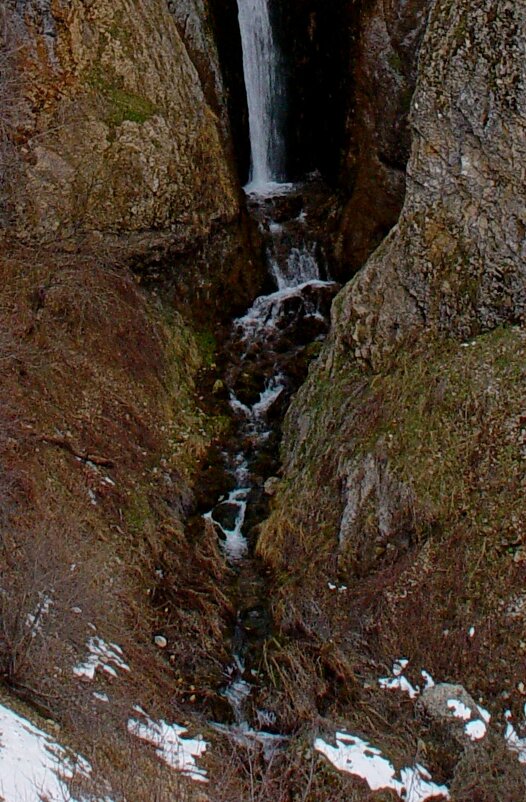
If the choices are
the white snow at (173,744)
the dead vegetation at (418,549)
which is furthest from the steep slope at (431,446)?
the white snow at (173,744)

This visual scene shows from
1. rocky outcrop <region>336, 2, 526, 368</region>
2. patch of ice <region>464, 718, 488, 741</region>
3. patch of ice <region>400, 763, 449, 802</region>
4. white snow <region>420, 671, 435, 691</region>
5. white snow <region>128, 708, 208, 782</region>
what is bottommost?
patch of ice <region>400, 763, 449, 802</region>

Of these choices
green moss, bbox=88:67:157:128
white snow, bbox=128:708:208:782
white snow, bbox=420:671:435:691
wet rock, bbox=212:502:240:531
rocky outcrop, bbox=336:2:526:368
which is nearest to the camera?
white snow, bbox=128:708:208:782

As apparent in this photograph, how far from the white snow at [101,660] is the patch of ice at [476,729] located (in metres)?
3.84

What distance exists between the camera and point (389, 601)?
977 centimetres

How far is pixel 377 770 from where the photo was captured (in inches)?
317

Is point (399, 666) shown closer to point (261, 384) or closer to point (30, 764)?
point (30, 764)

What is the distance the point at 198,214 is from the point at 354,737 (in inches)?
396

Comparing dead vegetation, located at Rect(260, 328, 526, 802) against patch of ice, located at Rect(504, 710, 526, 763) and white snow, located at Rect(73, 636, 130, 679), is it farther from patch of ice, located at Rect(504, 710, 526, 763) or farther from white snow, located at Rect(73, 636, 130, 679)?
white snow, located at Rect(73, 636, 130, 679)

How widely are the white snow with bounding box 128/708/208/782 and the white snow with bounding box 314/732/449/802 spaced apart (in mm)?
1279

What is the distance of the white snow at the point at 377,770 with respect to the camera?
789cm

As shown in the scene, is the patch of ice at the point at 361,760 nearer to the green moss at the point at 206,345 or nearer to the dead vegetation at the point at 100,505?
Result: the dead vegetation at the point at 100,505

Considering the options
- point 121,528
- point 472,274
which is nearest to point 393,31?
point 472,274

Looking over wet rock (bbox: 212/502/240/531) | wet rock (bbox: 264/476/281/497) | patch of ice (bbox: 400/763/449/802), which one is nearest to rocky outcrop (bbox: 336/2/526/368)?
wet rock (bbox: 264/476/281/497)

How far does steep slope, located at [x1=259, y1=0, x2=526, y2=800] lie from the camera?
9.23 m
